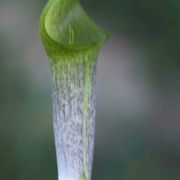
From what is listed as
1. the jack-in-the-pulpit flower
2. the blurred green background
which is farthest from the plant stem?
the blurred green background

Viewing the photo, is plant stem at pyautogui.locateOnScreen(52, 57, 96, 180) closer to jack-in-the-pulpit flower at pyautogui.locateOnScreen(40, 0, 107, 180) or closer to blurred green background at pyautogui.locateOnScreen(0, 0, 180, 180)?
jack-in-the-pulpit flower at pyautogui.locateOnScreen(40, 0, 107, 180)

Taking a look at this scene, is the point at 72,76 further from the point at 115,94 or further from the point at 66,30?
the point at 115,94

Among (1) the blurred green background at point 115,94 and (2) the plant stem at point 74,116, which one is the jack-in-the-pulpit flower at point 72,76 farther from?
(1) the blurred green background at point 115,94

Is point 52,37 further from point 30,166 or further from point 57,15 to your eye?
point 30,166

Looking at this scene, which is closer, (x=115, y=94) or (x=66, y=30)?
(x=66, y=30)

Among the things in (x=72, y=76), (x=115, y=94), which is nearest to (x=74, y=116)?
(x=72, y=76)

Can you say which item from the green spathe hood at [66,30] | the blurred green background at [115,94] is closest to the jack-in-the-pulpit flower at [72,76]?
the green spathe hood at [66,30]
